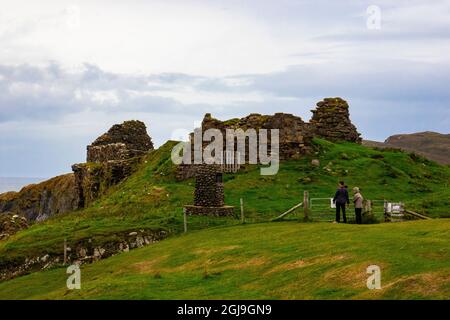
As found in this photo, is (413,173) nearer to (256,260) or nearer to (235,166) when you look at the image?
(235,166)

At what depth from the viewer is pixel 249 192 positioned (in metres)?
53.2

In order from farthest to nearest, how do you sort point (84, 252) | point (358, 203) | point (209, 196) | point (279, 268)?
1. point (209, 196)
2. point (84, 252)
3. point (358, 203)
4. point (279, 268)

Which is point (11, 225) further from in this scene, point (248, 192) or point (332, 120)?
point (332, 120)

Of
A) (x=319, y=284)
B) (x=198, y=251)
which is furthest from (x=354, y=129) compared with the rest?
(x=319, y=284)

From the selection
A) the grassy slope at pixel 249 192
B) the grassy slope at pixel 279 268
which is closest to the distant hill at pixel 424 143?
the grassy slope at pixel 249 192

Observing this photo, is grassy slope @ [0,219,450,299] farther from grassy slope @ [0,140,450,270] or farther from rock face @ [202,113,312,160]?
rock face @ [202,113,312,160]

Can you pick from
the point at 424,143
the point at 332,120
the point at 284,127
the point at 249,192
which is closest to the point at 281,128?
the point at 284,127

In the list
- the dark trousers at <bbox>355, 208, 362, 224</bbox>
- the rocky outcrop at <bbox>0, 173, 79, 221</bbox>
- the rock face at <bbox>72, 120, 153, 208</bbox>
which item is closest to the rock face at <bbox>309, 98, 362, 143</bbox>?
the rock face at <bbox>72, 120, 153, 208</bbox>

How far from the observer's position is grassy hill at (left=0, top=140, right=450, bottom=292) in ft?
137

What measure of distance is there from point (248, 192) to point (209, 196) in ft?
25.3
